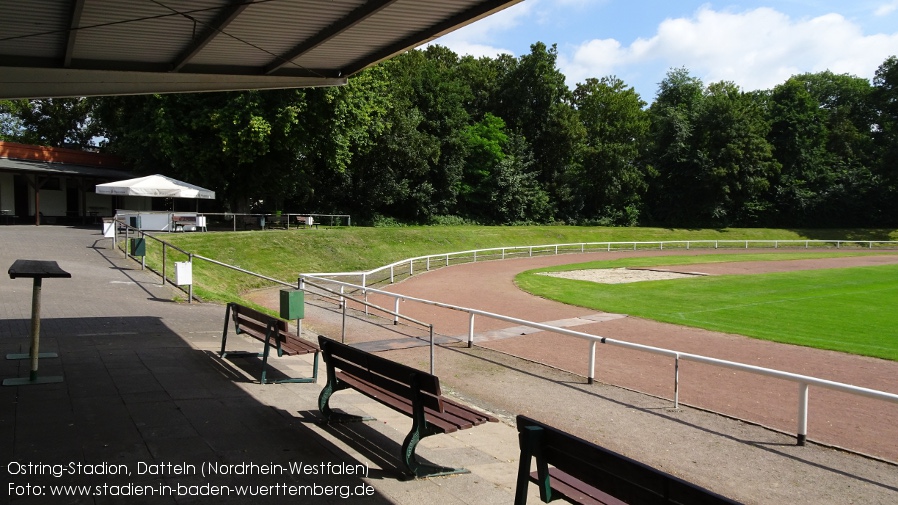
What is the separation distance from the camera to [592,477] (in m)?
3.82

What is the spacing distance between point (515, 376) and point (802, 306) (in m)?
15.0

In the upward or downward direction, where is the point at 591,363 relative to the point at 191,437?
downward

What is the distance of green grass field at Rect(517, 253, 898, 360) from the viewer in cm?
1645

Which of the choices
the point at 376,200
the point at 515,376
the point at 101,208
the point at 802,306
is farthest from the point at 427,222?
the point at 515,376

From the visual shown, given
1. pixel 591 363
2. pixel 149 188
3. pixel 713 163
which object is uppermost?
pixel 713 163

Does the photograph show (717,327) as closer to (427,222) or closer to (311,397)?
(311,397)

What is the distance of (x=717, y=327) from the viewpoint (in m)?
17.5

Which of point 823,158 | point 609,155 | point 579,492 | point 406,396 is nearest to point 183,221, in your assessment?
point 406,396

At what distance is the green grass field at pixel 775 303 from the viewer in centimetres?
1645

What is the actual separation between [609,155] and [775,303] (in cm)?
4782

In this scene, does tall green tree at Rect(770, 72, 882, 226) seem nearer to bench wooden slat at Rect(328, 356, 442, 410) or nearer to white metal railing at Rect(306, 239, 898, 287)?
white metal railing at Rect(306, 239, 898, 287)

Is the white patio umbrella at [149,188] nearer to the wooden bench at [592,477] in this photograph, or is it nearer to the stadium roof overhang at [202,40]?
the stadium roof overhang at [202,40]

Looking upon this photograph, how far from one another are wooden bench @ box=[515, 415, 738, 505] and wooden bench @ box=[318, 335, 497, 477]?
1.24m

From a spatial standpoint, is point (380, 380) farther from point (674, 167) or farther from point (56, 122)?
point (674, 167)
